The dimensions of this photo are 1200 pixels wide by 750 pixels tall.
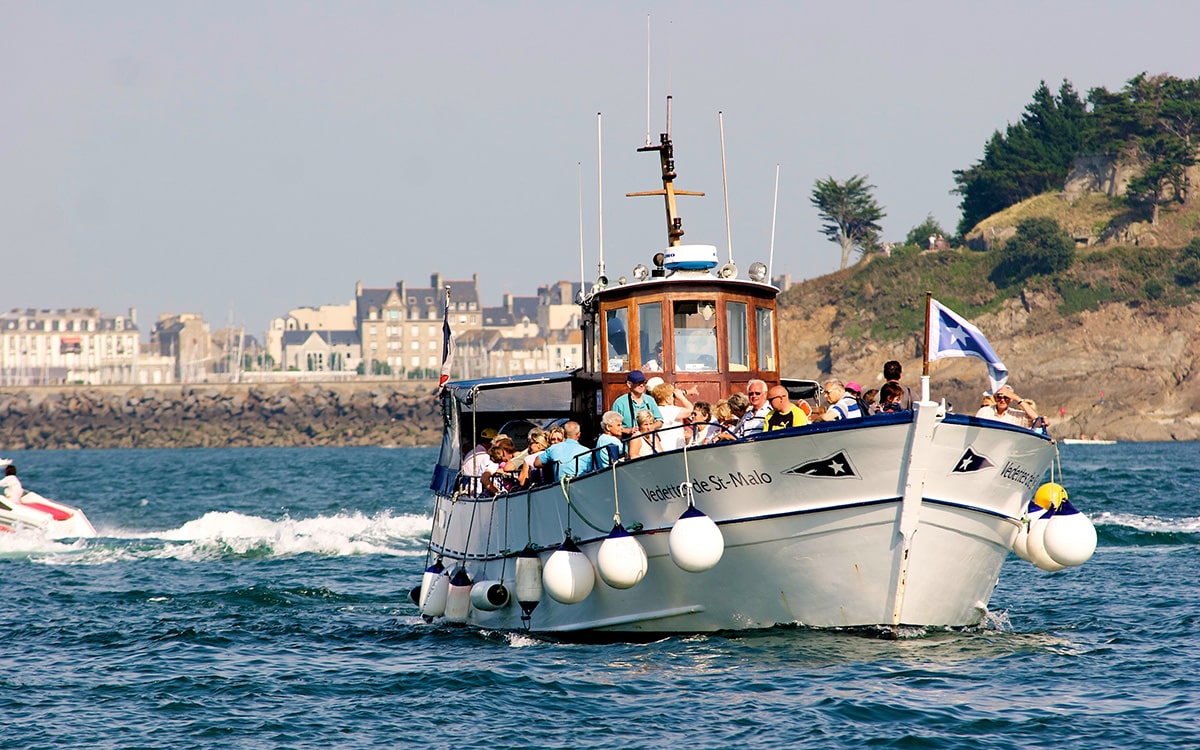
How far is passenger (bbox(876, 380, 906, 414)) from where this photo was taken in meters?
13.0

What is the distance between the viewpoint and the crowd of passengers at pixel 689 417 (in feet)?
43.7

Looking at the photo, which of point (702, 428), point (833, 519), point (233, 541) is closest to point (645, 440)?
point (702, 428)

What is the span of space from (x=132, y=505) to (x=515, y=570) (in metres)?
33.8

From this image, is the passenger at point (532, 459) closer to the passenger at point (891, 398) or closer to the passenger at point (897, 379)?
the passenger at point (891, 398)

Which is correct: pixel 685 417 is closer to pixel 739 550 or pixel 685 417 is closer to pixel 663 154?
pixel 739 550

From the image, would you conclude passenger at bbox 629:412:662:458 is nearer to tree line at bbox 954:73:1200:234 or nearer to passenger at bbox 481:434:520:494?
passenger at bbox 481:434:520:494

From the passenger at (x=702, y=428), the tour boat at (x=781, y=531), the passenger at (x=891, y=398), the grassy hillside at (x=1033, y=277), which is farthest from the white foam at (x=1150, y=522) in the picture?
the grassy hillside at (x=1033, y=277)

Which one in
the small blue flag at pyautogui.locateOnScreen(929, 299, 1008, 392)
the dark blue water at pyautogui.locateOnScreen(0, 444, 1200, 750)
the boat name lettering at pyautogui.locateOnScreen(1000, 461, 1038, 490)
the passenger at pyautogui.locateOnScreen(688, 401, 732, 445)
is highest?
the small blue flag at pyautogui.locateOnScreen(929, 299, 1008, 392)

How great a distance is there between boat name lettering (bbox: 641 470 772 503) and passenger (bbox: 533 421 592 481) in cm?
118

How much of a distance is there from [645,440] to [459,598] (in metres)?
4.48

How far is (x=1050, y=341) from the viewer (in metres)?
96.9

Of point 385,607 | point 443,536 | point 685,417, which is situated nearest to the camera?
point 685,417

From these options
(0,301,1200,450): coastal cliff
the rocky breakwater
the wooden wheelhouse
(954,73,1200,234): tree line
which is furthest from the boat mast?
the rocky breakwater

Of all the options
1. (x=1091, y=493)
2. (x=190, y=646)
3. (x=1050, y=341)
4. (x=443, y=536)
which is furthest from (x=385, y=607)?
(x=1050, y=341)
